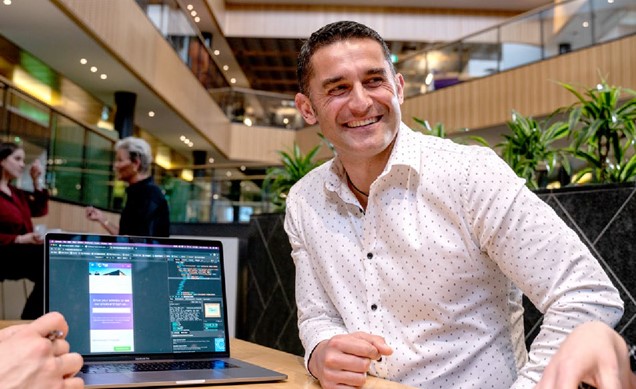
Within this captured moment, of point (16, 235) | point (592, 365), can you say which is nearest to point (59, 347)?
point (592, 365)

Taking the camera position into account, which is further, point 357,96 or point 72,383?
point 357,96

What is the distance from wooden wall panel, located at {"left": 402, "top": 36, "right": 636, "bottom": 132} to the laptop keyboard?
7.06 metres

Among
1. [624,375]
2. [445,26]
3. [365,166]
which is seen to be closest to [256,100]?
[445,26]

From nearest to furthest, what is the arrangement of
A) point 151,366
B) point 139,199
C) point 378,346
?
1. point 378,346
2. point 151,366
3. point 139,199

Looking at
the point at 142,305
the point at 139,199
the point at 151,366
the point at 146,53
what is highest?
the point at 146,53

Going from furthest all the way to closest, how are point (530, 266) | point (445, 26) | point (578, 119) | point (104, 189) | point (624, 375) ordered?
1. point (445, 26)
2. point (104, 189)
3. point (578, 119)
4. point (530, 266)
5. point (624, 375)

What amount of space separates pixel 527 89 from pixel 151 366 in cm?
935

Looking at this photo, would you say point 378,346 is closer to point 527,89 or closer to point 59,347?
point 59,347

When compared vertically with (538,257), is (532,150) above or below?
above

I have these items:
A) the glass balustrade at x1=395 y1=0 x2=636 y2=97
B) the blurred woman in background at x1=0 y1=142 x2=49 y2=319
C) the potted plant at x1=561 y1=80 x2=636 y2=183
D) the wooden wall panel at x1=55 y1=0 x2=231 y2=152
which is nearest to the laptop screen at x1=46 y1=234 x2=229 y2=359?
the potted plant at x1=561 y1=80 x2=636 y2=183

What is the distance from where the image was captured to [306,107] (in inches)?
60.1

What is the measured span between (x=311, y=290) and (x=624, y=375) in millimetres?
1000

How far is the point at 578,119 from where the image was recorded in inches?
102

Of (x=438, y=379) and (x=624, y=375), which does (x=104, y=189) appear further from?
(x=624, y=375)
